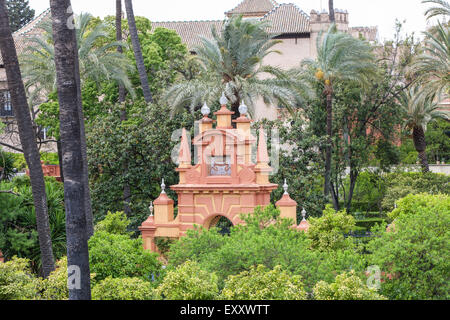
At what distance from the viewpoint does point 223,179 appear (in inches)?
688

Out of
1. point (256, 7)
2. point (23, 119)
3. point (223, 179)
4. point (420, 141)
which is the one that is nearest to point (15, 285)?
point (23, 119)

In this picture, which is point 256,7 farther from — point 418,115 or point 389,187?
point 389,187

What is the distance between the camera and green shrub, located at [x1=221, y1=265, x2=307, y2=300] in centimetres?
951

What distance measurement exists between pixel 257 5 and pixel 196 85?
114 ft

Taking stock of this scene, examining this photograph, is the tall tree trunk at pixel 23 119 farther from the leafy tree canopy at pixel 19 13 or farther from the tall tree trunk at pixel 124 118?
the leafy tree canopy at pixel 19 13

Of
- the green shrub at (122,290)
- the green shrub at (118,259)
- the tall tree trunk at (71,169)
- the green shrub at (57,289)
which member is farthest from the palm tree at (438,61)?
the tall tree trunk at (71,169)

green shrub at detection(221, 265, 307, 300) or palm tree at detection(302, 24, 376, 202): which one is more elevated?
palm tree at detection(302, 24, 376, 202)

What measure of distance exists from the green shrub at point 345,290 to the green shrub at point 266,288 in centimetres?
33

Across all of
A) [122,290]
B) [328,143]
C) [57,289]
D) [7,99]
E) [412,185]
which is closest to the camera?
[122,290]

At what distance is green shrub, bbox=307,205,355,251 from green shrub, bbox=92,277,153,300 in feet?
14.8

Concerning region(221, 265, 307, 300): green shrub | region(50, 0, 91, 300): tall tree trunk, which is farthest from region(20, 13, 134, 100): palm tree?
region(221, 265, 307, 300): green shrub

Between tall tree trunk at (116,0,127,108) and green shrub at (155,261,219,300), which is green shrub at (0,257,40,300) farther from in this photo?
tall tree trunk at (116,0,127,108)

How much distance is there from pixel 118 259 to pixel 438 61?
18387mm

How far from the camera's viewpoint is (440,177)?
30562mm
